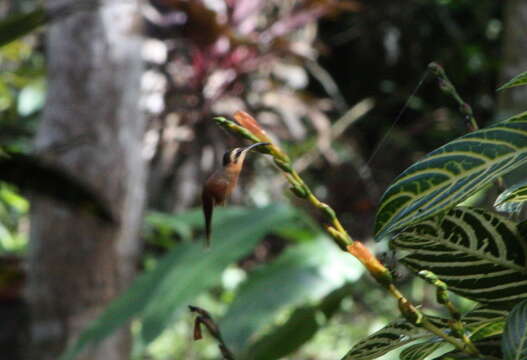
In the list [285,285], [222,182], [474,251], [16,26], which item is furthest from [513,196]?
[285,285]

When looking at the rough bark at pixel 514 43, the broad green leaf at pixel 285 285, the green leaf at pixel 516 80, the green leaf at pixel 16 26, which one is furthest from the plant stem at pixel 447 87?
the rough bark at pixel 514 43

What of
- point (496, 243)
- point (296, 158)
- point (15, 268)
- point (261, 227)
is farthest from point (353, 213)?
point (496, 243)

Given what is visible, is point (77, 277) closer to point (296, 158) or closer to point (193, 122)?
point (193, 122)

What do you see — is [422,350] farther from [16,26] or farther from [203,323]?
[16,26]

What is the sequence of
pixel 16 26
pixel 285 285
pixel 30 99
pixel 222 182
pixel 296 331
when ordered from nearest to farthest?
1. pixel 222 182
2. pixel 16 26
3. pixel 296 331
4. pixel 285 285
5. pixel 30 99

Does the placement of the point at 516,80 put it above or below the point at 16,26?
below

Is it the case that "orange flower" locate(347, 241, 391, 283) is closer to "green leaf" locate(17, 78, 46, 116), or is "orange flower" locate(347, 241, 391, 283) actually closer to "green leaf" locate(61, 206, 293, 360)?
"green leaf" locate(61, 206, 293, 360)

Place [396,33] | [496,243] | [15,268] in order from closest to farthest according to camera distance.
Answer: [496,243], [15,268], [396,33]
